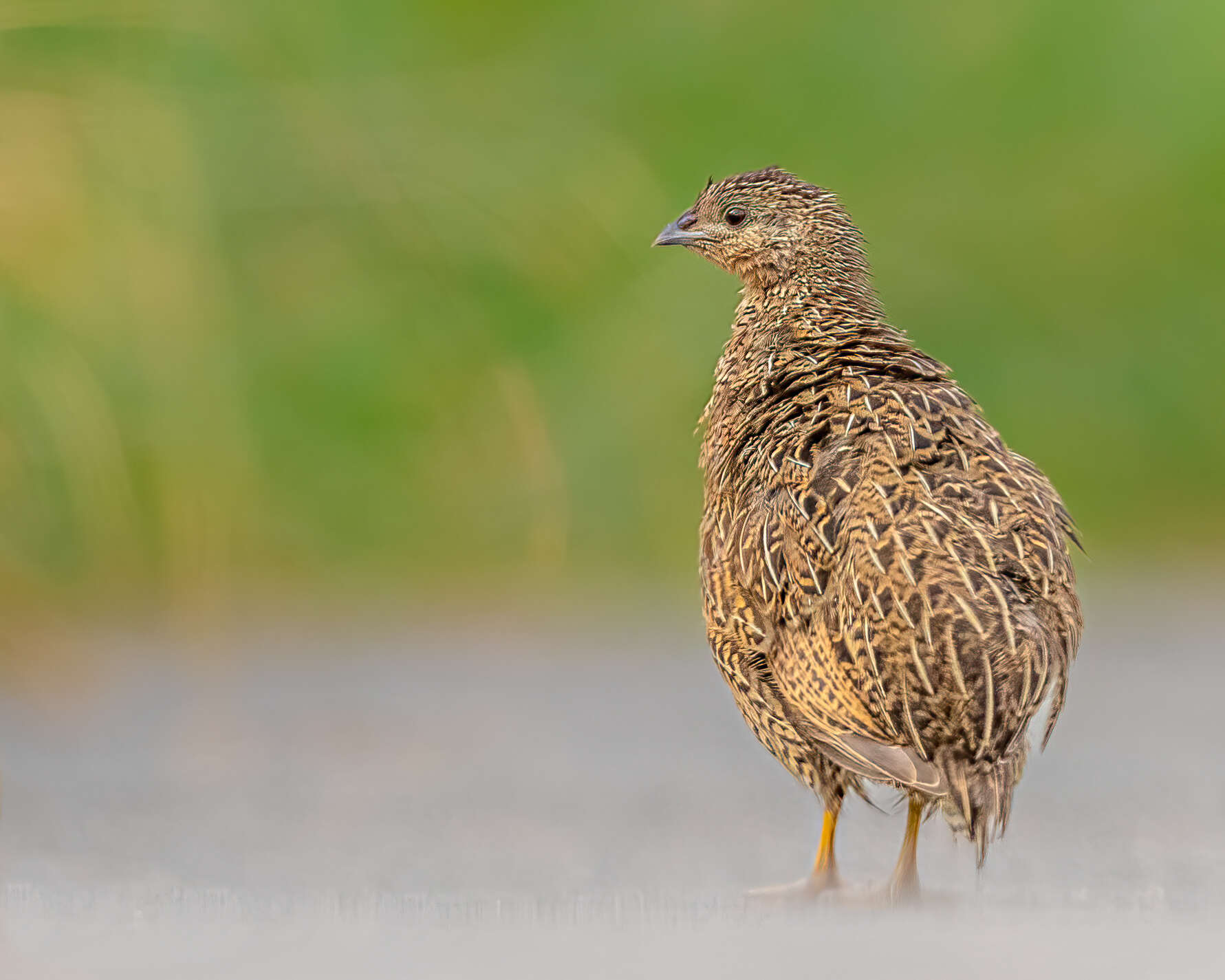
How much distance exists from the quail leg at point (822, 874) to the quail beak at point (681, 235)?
58.6 inches

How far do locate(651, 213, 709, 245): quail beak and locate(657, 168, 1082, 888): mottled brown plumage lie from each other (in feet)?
1.43

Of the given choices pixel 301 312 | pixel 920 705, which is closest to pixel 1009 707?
pixel 920 705

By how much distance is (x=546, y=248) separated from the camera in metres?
6.12

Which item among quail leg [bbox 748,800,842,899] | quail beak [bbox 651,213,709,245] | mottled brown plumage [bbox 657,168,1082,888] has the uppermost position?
quail beak [bbox 651,213,709,245]

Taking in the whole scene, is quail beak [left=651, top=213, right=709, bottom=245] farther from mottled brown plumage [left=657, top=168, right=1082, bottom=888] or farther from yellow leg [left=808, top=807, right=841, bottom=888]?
yellow leg [left=808, top=807, right=841, bottom=888]

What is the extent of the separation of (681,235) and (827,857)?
1.63 metres

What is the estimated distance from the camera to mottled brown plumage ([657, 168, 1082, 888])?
9.31ft

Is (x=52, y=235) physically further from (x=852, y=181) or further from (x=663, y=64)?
(x=852, y=181)

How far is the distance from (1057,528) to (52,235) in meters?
3.76

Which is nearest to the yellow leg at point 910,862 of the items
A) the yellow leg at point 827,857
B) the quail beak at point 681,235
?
the yellow leg at point 827,857

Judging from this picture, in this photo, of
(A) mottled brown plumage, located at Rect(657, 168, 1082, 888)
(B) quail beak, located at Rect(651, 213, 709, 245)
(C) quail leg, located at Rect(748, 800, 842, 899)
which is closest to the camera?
(A) mottled brown plumage, located at Rect(657, 168, 1082, 888)

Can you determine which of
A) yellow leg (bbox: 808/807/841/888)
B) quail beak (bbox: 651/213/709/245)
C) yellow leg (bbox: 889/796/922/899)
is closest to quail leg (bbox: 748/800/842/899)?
yellow leg (bbox: 808/807/841/888)

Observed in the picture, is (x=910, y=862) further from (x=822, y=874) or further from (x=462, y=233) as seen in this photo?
(x=462, y=233)

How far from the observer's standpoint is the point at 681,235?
164 inches
